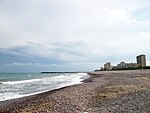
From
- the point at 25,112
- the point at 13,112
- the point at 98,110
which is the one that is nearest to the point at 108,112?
the point at 98,110

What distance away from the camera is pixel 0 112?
11.4m

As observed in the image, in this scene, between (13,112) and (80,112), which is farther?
(13,112)

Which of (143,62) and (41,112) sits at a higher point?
(143,62)

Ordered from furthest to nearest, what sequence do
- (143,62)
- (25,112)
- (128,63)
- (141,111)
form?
(128,63), (143,62), (25,112), (141,111)

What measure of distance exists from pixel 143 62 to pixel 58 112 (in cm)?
16028

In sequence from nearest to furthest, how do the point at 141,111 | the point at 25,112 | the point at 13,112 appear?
the point at 141,111 < the point at 25,112 < the point at 13,112

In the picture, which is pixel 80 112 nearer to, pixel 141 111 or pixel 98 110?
pixel 98 110

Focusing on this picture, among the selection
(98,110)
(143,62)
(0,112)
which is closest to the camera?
(98,110)

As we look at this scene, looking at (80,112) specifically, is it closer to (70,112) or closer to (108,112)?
(70,112)

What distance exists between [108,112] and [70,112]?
163 cm

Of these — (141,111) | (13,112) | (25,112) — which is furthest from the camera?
(13,112)

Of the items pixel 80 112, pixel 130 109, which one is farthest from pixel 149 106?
pixel 80 112

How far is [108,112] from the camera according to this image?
8.69 metres

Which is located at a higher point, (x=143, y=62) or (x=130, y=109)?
(x=143, y=62)
